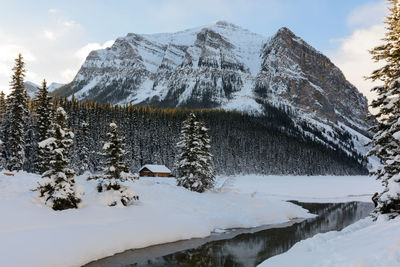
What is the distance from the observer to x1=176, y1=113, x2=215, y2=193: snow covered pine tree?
129 ft

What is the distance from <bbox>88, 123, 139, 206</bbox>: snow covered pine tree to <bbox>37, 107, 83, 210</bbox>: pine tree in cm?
309

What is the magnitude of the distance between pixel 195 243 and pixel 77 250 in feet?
30.9

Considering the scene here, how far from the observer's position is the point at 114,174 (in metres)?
25.6

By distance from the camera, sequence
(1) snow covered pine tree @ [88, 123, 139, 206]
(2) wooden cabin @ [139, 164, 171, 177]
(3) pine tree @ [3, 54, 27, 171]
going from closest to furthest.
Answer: (1) snow covered pine tree @ [88, 123, 139, 206]
(3) pine tree @ [3, 54, 27, 171]
(2) wooden cabin @ [139, 164, 171, 177]

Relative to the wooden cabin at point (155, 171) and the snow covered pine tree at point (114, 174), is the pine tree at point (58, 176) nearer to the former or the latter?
the snow covered pine tree at point (114, 174)

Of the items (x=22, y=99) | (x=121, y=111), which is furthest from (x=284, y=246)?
(x=121, y=111)

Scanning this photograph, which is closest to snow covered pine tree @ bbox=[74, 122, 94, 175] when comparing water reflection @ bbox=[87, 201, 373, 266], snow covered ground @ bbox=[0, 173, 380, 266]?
snow covered ground @ bbox=[0, 173, 380, 266]

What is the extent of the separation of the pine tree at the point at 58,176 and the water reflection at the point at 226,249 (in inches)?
231

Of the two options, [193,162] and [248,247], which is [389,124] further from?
[193,162]

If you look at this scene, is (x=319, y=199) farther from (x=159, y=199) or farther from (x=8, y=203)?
(x=8, y=203)

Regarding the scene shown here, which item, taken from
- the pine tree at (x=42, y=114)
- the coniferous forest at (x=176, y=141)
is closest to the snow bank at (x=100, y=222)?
the pine tree at (x=42, y=114)

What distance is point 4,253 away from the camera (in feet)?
47.9

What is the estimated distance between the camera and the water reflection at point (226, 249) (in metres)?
18.6

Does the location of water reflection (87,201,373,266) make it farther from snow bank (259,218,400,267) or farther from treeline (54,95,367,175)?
treeline (54,95,367,175)
